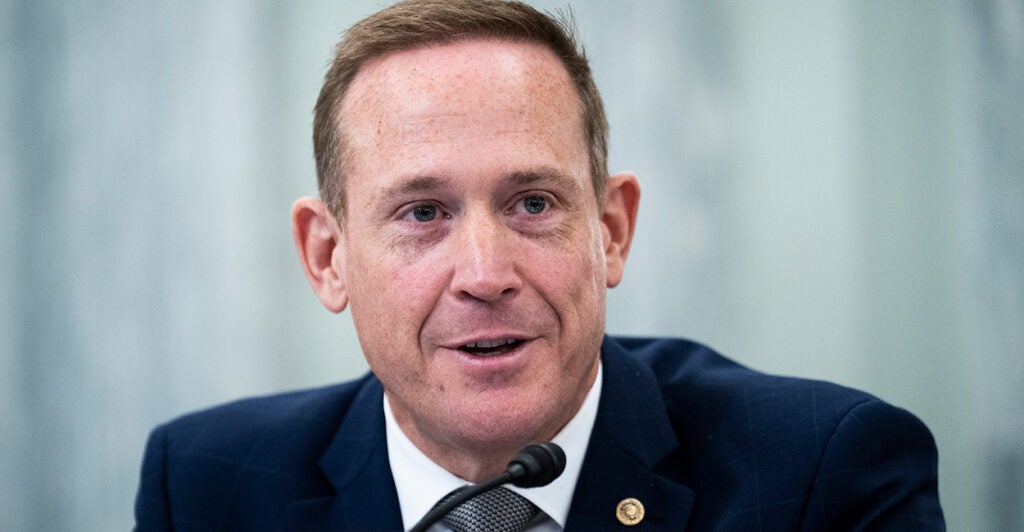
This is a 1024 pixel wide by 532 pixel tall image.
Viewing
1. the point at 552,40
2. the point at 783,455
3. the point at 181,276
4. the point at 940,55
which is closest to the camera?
the point at 783,455

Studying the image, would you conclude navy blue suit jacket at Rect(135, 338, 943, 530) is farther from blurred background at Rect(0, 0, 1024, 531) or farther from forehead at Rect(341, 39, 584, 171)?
blurred background at Rect(0, 0, 1024, 531)

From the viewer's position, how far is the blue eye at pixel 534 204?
1.64m

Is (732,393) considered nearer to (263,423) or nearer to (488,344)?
(488,344)

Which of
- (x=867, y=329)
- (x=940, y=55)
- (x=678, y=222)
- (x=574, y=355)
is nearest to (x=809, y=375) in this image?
(x=867, y=329)

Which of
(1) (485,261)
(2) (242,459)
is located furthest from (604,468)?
(2) (242,459)

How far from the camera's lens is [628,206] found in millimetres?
1930

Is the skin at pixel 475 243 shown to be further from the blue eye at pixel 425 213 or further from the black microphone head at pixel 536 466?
the black microphone head at pixel 536 466

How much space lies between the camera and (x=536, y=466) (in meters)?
1.29

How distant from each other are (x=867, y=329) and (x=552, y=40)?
1.62 metres

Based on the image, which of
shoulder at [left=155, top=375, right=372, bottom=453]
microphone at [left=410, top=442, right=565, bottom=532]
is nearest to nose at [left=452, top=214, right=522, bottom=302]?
microphone at [left=410, top=442, right=565, bottom=532]

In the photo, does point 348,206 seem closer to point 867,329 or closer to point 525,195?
point 525,195

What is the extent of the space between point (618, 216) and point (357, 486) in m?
0.72

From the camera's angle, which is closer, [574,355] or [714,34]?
[574,355]

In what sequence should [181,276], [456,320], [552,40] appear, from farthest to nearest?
1. [181,276]
2. [552,40]
3. [456,320]
